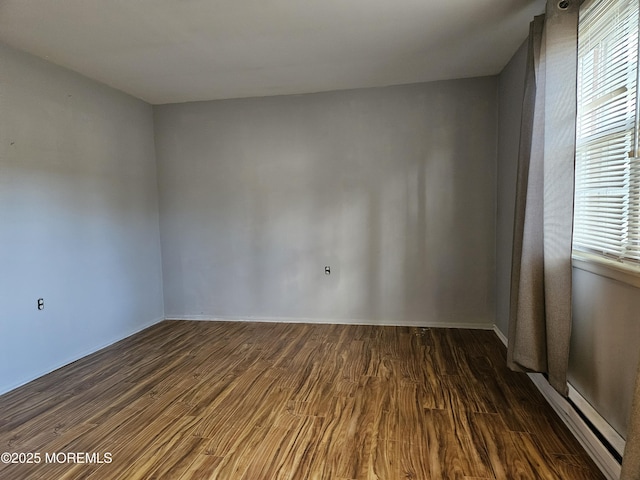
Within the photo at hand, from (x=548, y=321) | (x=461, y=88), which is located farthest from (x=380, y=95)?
(x=548, y=321)

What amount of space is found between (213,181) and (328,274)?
1.77 metres

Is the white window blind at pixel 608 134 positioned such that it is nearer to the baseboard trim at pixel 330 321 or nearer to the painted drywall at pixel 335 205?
the painted drywall at pixel 335 205

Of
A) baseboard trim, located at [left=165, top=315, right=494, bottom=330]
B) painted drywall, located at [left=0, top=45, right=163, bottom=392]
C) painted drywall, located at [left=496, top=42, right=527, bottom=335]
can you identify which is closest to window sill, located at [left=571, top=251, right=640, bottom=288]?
painted drywall, located at [left=496, top=42, right=527, bottom=335]

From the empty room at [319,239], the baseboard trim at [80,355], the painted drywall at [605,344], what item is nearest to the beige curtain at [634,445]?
the empty room at [319,239]

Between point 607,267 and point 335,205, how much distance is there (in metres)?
2.61

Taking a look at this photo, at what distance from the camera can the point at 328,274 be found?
404 centimetres

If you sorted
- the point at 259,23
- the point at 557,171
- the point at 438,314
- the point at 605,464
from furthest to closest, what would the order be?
1. the point at 438,314
2. the point at 259,23
3. the point at 557,171
4. the point at 605,464

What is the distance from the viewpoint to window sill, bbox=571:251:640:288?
1.55 m

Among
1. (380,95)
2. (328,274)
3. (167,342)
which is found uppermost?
(380,95)

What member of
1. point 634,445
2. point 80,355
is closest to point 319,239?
point 80,355

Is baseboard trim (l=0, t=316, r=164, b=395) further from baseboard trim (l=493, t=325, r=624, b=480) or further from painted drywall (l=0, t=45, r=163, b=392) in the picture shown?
baseboard trim (l=493, t=325, r=624, b=480)

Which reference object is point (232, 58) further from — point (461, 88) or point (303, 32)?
point (461, 88)

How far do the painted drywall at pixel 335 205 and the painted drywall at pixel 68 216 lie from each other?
1.56ft

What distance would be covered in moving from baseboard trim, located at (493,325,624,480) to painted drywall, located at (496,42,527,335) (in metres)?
1.17
